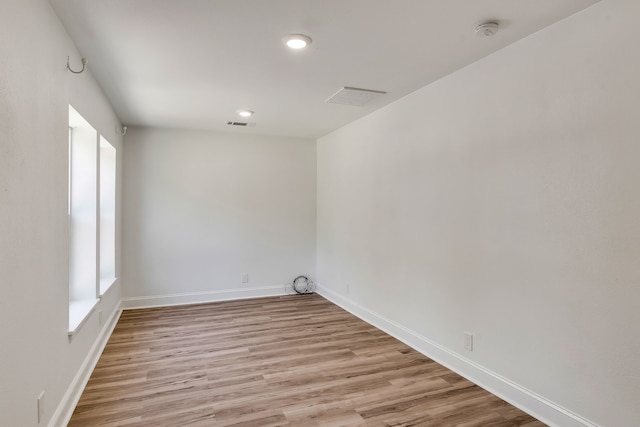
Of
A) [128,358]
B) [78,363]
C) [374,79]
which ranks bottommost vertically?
[128,358]

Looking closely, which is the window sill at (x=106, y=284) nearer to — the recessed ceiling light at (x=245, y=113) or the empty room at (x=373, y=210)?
the empty room at (x=373, y=210)

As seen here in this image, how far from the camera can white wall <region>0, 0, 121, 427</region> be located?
1.49 meters

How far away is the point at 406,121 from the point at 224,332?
2867 millimetres

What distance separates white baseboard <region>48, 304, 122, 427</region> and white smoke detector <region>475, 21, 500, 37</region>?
10.8 feet

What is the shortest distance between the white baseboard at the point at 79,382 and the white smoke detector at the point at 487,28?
10.8 ft

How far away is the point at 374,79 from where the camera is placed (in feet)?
10.1

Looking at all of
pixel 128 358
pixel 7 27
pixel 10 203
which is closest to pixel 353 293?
pixel 128 358

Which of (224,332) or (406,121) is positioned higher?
(406,121)

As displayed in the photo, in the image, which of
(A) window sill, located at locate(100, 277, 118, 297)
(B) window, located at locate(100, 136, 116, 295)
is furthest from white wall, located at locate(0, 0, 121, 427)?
(B) window, located at locate(100, 136, 116, 295)

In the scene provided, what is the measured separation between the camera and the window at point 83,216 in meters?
3.12

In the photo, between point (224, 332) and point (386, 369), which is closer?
point (386, 369)

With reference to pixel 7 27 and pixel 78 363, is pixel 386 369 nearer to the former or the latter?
pixel 78 363

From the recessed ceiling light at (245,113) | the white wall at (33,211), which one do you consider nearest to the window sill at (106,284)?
the white wall at (33,211)

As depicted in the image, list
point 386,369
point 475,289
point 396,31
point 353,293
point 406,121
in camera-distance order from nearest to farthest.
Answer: point 396,31 → point 475,289 → point 386,369 → point 406,121 → point 353,293
